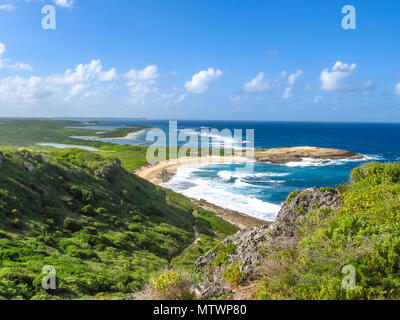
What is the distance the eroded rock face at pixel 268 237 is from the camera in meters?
9.30

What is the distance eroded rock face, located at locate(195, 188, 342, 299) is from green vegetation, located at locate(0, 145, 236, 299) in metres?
3.81

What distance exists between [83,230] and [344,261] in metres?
17.0

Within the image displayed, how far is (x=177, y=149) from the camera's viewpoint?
98.3 meters

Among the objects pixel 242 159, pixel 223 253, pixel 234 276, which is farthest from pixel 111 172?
pixel 242 159

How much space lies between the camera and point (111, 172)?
30.6 m

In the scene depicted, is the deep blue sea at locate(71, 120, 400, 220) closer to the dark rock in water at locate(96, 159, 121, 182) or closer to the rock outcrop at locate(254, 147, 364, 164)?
the rock outcrop at locate(254, 147, 364, 164)

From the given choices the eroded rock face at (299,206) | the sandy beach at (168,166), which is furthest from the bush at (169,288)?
the sandy beach at (168,166)

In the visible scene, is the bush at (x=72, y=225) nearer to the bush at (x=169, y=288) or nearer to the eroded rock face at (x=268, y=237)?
the eroded rock face at (x=268, y=237)

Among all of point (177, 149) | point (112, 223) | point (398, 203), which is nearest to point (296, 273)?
point (398, 203)

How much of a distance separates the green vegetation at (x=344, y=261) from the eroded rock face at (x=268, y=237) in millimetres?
1069

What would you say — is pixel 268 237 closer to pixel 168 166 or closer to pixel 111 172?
pixel 111 172

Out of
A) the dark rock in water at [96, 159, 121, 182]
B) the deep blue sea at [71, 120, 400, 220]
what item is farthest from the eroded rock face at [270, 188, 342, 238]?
the deep blue sea at [71, 120, 400, 220]

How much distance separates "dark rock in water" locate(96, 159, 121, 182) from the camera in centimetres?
2961

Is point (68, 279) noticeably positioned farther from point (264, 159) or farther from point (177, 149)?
point (177, 149)
